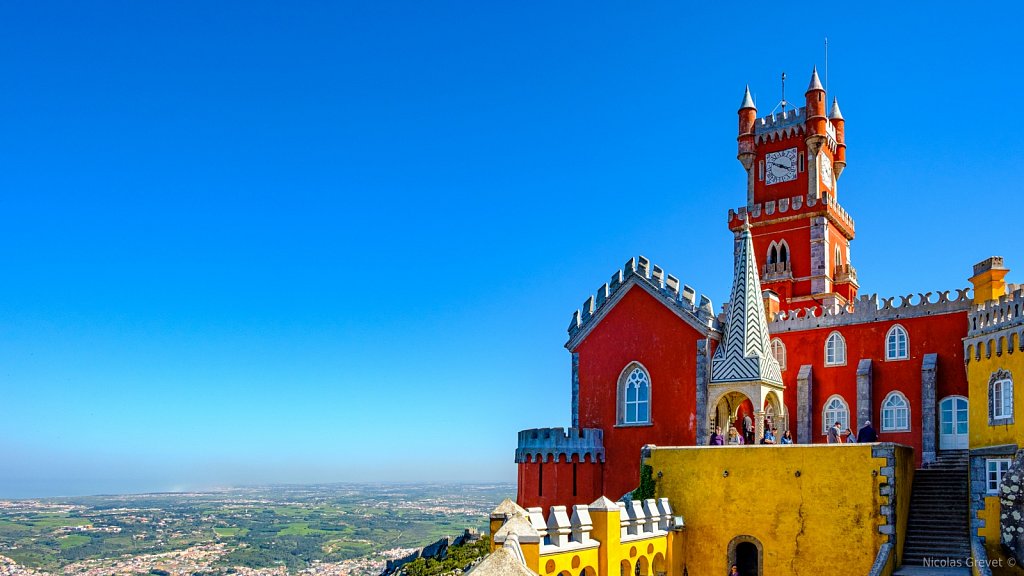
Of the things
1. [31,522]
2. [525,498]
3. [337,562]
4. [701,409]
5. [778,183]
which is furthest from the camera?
[31,522]

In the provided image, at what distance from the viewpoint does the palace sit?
2094cm

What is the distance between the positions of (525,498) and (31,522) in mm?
175232

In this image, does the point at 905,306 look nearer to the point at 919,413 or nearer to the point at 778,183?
the point at 919,413

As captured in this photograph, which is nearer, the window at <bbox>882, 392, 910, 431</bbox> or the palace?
the palace

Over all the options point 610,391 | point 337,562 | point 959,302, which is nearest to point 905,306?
point 959,302

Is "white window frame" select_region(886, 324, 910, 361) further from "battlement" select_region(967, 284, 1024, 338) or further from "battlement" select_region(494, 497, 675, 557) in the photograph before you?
"battlement" select_region(494, 497, 675, 557)

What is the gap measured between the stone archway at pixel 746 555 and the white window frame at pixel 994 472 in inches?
212

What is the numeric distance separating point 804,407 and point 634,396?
21.9 feet

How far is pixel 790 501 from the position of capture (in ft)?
72.1

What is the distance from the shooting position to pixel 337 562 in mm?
122688

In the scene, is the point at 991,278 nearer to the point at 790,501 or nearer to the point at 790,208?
the point at 790,501

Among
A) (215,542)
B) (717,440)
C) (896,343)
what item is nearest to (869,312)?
(896,343)

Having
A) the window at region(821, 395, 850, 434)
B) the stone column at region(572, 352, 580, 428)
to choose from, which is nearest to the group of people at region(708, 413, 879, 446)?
→ the window at region(821, 395, 850, 434)

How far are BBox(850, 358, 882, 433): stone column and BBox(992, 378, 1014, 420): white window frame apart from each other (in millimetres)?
7389
